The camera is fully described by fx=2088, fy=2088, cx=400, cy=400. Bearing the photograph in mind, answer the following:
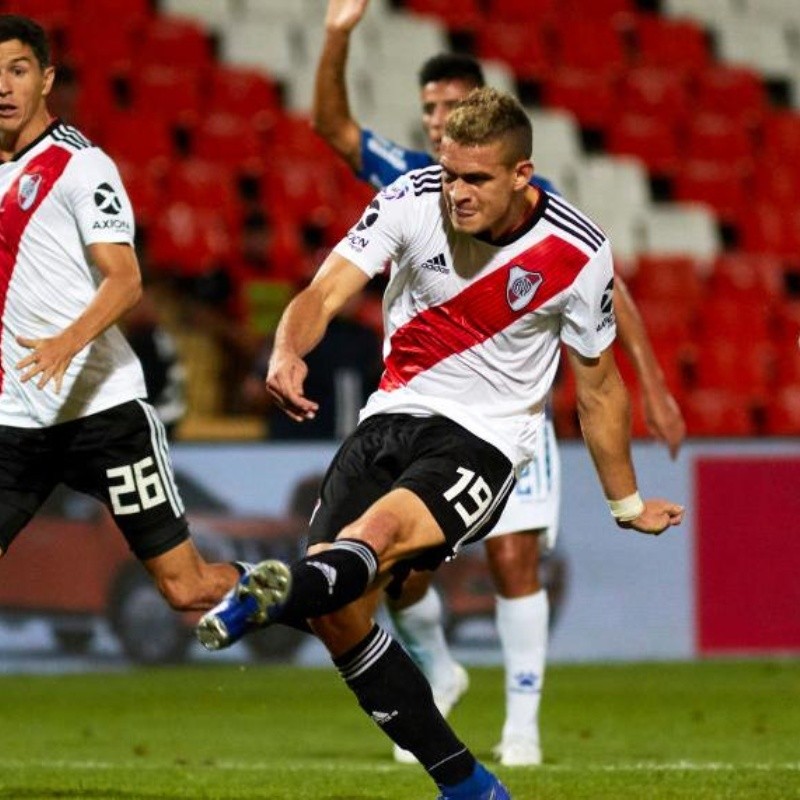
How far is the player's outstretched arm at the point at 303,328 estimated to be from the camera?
547 centimetres

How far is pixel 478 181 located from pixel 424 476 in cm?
84

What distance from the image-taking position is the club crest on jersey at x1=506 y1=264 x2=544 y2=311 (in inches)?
240

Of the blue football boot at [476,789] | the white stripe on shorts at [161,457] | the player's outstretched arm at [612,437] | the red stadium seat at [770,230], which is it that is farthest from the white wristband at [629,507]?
the red stadium seat at [770,230]

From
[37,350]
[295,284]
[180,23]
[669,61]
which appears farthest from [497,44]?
[37,350]

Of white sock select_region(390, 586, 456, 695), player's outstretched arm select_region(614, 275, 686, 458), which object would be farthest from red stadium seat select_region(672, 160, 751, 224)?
player's outstretched arm select_region(614, 275, 686, 458)

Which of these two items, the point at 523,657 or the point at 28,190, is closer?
the point at 28,190

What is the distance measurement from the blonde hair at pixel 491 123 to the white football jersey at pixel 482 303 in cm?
27

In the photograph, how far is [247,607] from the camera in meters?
5.02

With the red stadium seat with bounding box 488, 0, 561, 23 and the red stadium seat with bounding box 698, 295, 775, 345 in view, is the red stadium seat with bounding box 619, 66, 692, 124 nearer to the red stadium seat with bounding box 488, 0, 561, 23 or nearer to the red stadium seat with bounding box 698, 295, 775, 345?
the red stadium seat with bounding box 488, 0, 561, 23

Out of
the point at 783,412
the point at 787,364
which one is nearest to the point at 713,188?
the point at 787,364

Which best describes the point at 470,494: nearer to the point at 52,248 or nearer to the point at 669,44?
the point at 52,248

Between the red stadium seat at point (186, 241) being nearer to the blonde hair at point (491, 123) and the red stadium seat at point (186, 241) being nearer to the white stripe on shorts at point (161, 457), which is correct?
the white stripe on shorts at point (161, 457)

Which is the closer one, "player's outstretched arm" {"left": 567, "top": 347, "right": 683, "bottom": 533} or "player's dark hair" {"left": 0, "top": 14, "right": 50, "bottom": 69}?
"player's outstretched arm" {"left": 567, "top": 347, "right": 683, "bottom": 533}

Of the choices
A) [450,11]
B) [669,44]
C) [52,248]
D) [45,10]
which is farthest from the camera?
[669,44]
